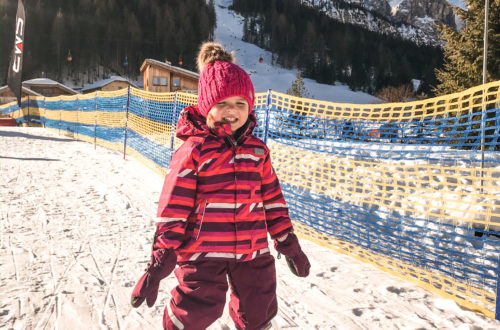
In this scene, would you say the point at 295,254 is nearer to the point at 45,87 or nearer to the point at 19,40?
the point at 19,40

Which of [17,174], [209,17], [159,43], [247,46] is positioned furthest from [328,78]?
[17,174]

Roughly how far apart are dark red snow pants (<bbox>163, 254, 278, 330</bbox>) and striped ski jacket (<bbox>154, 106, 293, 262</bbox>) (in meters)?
0.06

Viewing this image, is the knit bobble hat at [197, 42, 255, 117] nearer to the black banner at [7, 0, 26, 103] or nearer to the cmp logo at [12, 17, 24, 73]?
the black banner at [7, 0, 26, 103]

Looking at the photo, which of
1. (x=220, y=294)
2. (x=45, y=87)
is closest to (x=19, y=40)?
(x=220, y=294)

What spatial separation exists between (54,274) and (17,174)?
17.9 feet

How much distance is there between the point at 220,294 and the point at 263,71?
299ft

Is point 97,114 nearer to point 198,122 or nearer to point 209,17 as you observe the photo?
point 198,122

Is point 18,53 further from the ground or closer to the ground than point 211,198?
further from the ground

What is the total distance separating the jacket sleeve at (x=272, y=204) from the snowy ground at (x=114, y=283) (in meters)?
0.97

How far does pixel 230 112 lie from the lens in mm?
1708

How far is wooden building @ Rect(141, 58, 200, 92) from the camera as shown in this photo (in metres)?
34.4

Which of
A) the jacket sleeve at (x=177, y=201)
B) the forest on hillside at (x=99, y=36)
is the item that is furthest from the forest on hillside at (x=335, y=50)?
the jacket sleeve at (x=177, y=201)

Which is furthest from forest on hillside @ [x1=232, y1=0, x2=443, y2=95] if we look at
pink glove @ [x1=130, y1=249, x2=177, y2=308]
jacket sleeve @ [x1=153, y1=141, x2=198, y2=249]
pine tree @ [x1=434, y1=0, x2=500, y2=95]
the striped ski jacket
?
pink glove @ [x1=130, y1=249, x2=177, y2=308]

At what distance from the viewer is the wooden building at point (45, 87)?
1681 inches
